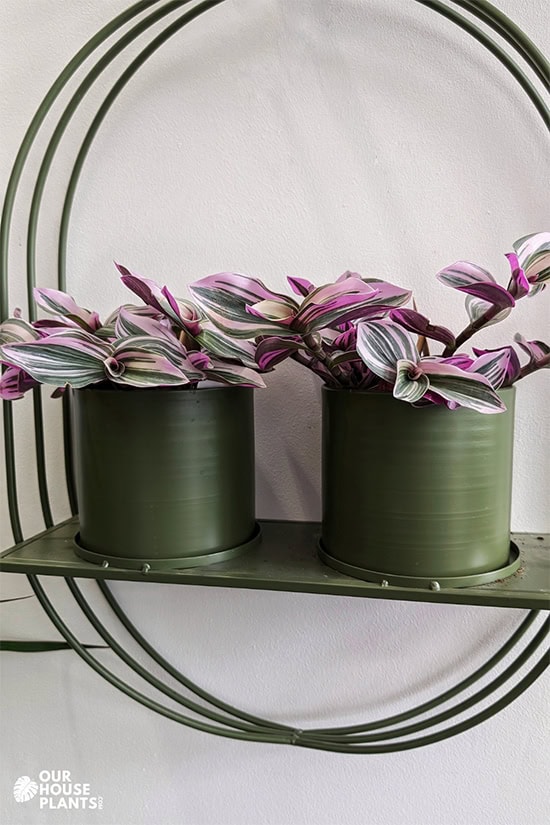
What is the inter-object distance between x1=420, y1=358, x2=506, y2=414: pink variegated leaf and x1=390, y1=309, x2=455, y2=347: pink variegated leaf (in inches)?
1.5

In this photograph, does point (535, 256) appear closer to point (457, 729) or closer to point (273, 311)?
point (273, 311)

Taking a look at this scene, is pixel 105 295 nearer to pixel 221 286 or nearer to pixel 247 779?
pixel 221 286

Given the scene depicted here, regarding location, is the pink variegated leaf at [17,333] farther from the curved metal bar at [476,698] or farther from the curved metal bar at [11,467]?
the curved metal bar at [476,698]

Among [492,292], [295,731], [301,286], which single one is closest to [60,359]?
[301,286]

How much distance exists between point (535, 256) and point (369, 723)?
1.37 feet

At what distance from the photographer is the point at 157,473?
40 cm

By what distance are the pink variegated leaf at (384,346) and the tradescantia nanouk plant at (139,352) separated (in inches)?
3.2

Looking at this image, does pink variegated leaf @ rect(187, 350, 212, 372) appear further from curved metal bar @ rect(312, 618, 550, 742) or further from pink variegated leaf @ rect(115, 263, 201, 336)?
curved metal bar @ rect(312, 618, 550, 742)

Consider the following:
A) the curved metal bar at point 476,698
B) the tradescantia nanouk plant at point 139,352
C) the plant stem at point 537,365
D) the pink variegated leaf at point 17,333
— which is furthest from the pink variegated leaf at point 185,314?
the curved metal bar at point 476,698

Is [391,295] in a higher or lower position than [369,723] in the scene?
higher

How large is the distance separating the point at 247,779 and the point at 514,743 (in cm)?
25

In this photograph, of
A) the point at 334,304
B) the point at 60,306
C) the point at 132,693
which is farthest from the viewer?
the point at 132,693

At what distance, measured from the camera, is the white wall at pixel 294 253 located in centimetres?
49

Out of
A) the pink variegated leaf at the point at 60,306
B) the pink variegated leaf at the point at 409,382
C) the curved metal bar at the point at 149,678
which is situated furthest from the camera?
the curved metal bar at the point at 149,678
